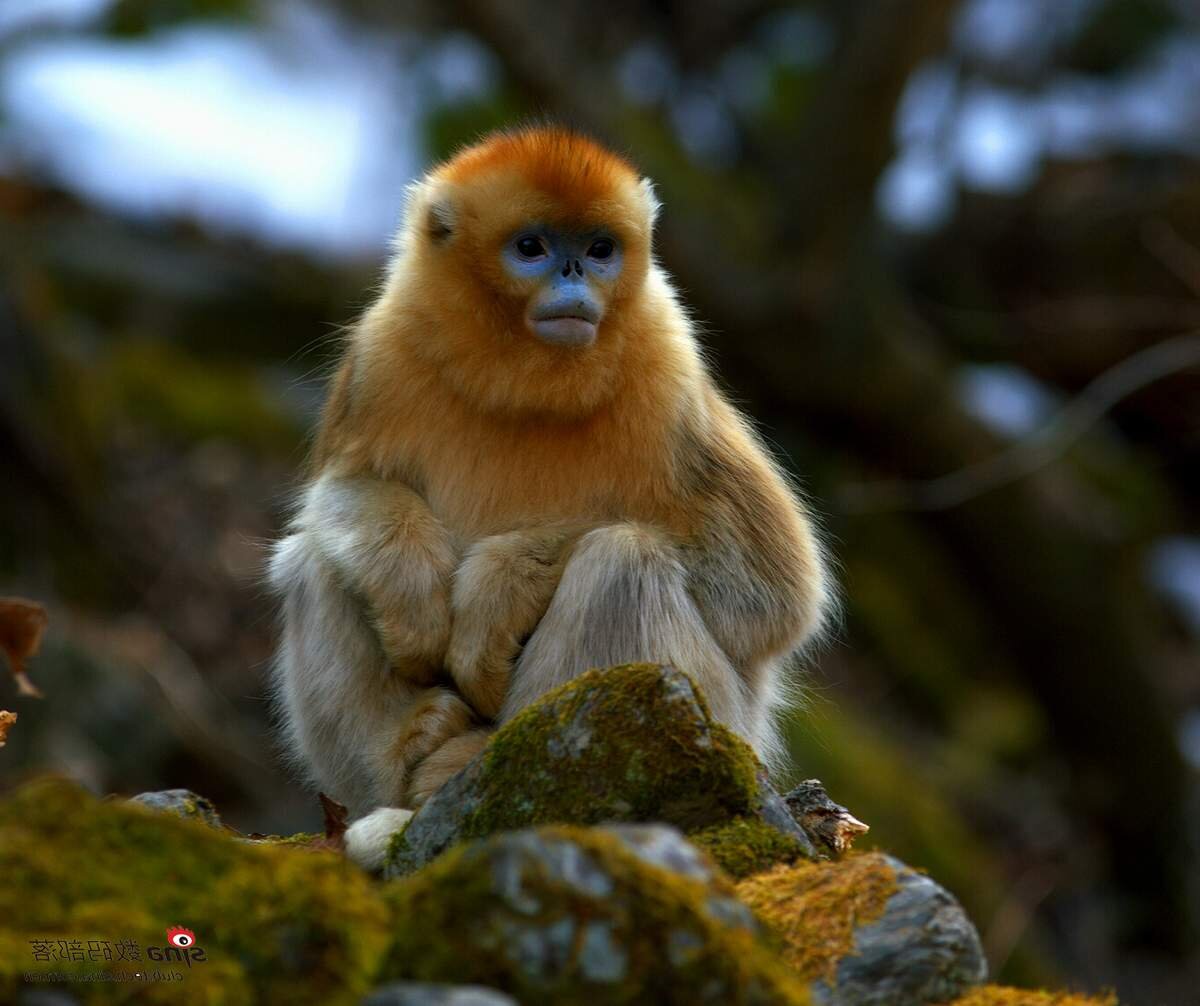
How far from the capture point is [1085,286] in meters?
12.3

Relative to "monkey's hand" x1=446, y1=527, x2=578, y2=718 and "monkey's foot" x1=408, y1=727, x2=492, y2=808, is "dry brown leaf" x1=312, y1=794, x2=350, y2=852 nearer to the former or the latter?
"monkey's foot" x1=408, y1=727, x2=492, y2=808

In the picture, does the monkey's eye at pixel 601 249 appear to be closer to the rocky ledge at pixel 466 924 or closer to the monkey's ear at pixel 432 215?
the monkey's ear at pixel 432 215

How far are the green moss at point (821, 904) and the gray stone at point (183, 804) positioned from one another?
4.72 ft

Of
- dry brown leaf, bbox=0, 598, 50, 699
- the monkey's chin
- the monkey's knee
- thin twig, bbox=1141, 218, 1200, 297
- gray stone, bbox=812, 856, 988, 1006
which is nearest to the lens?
gray stone, bbox=812, 856, 988, 1006

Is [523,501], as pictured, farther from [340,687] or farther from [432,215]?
[432,215]

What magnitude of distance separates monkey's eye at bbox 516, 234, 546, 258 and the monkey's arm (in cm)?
65

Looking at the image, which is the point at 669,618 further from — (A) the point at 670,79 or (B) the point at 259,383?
(A) the point at 670,79

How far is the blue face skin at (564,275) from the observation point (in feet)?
13.5

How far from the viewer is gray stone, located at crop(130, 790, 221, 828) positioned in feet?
12.3

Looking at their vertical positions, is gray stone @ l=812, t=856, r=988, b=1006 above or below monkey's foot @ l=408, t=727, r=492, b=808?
above

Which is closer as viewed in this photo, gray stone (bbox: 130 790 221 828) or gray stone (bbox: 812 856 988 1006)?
gray stone (bbox: 812 856 988 1006)

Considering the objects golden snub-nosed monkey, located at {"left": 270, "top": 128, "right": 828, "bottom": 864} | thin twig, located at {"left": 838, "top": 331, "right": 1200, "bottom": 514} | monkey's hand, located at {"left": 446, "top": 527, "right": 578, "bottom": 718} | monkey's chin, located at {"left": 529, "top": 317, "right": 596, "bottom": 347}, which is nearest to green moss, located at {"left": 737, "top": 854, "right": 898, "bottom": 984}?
golden snub-nosed monkey, located at {"left": 270, "top": 128, "right": 828, "bottom": 864}

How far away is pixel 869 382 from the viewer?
10.9 meters

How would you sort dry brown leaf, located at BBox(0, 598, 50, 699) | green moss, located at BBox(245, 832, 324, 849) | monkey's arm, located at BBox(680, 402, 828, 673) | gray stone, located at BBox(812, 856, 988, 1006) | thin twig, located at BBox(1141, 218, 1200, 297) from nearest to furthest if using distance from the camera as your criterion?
gray stone, located at BBox(812, 856, 988, 1006) < dry brown leaf, located at BBox(0, 598, 50, 699) < green moss, located at BBox(245, 832, 324, 849) < monkey's arm, located at BBox(680, 402, 828, 673) < thin twig, located at BBox(1141, 218, 1200, 297)
